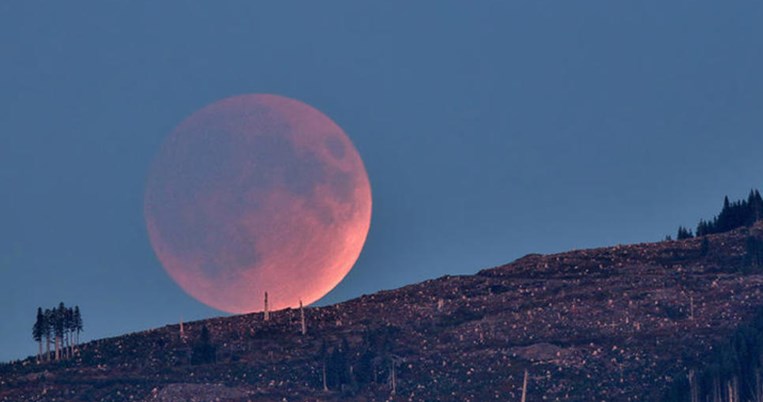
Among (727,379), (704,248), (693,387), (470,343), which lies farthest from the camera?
(704,248)

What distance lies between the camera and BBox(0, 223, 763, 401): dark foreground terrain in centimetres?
12275

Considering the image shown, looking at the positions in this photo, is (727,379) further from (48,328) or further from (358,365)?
(48,328)

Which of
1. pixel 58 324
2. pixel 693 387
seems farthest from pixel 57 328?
pixel 693 387

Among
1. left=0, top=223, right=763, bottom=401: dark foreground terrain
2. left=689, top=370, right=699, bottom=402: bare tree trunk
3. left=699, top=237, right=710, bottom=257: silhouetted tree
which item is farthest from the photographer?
left=699, top=237, right=710, bottom=257: silhouetted tree

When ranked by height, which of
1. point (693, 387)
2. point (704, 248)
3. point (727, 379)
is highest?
point (704, 248)

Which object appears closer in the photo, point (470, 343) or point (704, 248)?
point (470, 343)

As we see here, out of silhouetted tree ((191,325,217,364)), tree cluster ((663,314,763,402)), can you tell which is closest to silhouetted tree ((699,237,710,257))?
tree cluster ((663,314,763,402))

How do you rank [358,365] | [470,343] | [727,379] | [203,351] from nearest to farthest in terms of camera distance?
[727,379] → [358,365] → [470,343] → [203,351]

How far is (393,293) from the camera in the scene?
177 m

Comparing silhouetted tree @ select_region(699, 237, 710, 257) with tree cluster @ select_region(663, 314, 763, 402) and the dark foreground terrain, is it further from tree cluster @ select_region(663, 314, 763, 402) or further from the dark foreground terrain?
tree cluster @ select_region(663, 314, 763, 402)

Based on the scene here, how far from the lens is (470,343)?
461 ft

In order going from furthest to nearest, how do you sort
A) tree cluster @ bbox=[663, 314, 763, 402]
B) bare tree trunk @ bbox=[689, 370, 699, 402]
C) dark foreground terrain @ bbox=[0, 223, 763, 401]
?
dark foreground terrain @ bbox=[0, 223, 763, 401]
tree cluster @ bbox=[663, 314, 763, 402]
bare tree trunk @ bbox=[689, 370, 699, 402]

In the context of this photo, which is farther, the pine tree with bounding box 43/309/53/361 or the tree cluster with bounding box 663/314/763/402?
the pine tree with bounding box 43/309/53/361

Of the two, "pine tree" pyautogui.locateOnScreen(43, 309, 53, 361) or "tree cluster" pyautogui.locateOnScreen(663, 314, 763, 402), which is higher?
"pine tree" pyautogui.locateOnScreen(43, 309, 53, 361)
